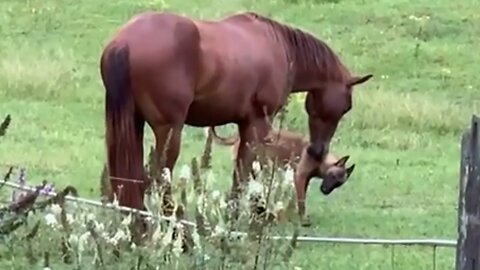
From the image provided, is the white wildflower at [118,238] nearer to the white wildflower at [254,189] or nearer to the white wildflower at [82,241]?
the white wildflower at [82,241]

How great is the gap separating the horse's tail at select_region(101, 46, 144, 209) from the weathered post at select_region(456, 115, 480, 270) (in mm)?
4368

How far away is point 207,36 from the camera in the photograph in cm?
949

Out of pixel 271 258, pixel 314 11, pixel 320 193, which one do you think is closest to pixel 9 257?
pixel 271 258

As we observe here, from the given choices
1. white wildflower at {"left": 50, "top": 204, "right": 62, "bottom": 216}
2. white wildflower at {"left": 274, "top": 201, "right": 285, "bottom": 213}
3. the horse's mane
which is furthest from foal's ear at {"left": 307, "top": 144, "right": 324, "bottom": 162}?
white wildflower at {"left": 274, "top": 201, "right": 285, "bottom": 213}

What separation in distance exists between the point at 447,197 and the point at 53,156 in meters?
3.68

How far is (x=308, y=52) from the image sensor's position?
10500mm

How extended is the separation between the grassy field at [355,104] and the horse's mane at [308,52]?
41.7 inches

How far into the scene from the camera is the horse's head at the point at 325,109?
10.9 meters

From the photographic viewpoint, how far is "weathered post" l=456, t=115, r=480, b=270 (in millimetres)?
4105

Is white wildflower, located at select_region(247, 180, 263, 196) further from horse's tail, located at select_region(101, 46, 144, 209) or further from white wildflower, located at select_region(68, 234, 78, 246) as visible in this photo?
horse's tail, located at select_region(101, 46, 144, 209)

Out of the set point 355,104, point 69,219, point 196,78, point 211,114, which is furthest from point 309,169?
point 69,219

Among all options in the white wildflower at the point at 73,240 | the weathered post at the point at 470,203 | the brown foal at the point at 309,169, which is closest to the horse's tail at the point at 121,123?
the brown foal at the point at 309,169

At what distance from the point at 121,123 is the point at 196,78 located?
2.61 ft

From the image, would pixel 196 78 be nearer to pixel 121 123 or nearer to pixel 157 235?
pixel 121 123
